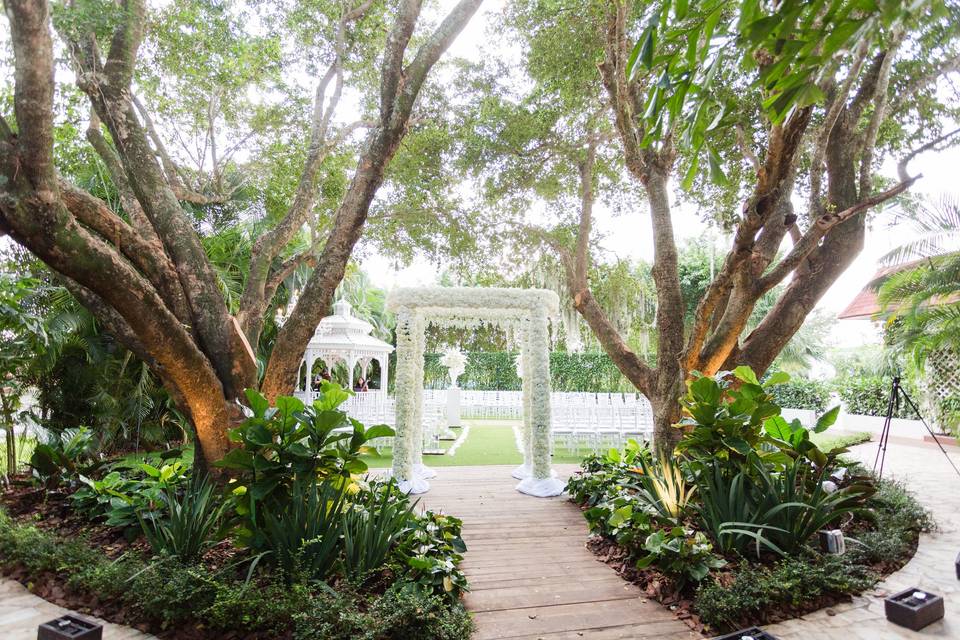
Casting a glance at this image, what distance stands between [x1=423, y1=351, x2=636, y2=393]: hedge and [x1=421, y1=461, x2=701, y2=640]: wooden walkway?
33.3 feet

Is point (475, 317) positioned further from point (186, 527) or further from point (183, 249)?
point (186, 527)

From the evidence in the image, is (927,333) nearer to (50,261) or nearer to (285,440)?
(285,440)

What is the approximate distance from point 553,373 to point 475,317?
10800mm

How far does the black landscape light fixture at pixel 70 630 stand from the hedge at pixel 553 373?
13.4 m

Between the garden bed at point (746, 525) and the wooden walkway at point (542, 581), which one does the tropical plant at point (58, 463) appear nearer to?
the wooden walkway at point (542, 581)

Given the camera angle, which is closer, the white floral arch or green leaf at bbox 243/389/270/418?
green leaf at bbox 243/389/270/418

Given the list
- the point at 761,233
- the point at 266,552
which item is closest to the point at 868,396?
the point at 761,233

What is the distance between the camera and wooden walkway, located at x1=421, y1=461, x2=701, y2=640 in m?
2.78

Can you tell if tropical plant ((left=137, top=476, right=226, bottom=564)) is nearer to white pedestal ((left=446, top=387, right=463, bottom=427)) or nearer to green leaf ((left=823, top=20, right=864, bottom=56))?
green leaf ((left=823, top=20, right=864, bottom=56))

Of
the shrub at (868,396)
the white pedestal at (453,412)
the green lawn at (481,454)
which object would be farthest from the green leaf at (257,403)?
the shrub at (868,396)

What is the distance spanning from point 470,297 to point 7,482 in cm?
477

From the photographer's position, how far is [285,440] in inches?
123

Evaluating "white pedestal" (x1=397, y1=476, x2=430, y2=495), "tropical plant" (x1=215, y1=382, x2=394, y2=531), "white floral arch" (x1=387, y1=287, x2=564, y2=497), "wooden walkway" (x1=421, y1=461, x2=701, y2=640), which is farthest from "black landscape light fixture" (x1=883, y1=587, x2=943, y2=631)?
"white pedestal" (x1=397, y1=476, x2=430, y2=495)

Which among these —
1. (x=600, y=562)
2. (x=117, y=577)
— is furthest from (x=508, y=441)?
(x=117, y=577)
